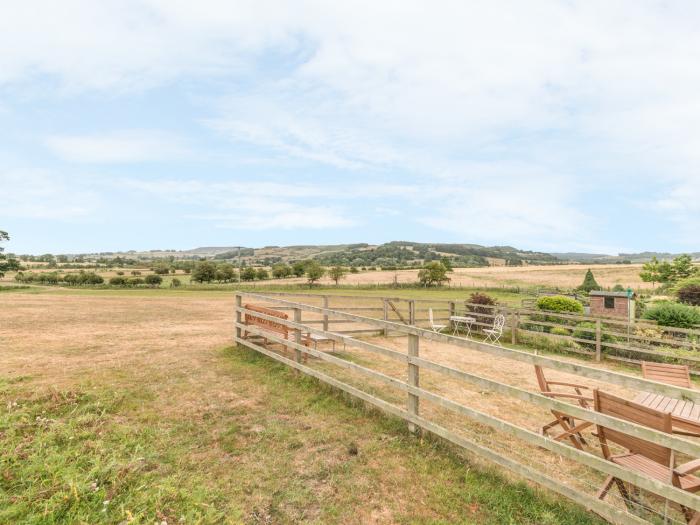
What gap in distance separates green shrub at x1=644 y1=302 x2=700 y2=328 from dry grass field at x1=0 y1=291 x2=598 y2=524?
1239cm

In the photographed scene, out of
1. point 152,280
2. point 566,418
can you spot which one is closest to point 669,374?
point 566,418

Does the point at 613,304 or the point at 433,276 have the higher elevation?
the point at 613,304

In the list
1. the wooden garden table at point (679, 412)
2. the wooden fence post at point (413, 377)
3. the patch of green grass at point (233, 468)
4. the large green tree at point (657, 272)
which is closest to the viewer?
the patch of green grass at point (233, 468)

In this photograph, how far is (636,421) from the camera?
2963 millimetres

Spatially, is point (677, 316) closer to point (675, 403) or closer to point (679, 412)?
point (675, 403)

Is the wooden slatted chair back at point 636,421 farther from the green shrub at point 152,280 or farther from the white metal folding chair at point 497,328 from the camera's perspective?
the green shrub at point 152,280

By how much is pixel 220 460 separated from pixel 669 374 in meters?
5.95

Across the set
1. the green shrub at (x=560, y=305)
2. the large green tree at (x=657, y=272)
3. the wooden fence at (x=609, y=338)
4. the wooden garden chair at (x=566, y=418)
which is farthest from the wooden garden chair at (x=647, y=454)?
the large green tree at (x=657, y=272)

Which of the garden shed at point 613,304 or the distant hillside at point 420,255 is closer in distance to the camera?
the garden shed at point 613,304

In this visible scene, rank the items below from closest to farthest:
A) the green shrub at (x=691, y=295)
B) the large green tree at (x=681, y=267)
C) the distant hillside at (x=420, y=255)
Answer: the green shrub at (x=691, y=295) → the large green tree at (x=681, y=267) → the distant hillside at (x=420, y=255)

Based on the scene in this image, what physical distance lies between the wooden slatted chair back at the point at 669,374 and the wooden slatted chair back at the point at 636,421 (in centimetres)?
238

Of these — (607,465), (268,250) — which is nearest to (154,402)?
(607,465)

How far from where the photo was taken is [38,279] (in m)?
69.6

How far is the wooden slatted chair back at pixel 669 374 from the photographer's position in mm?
5000
